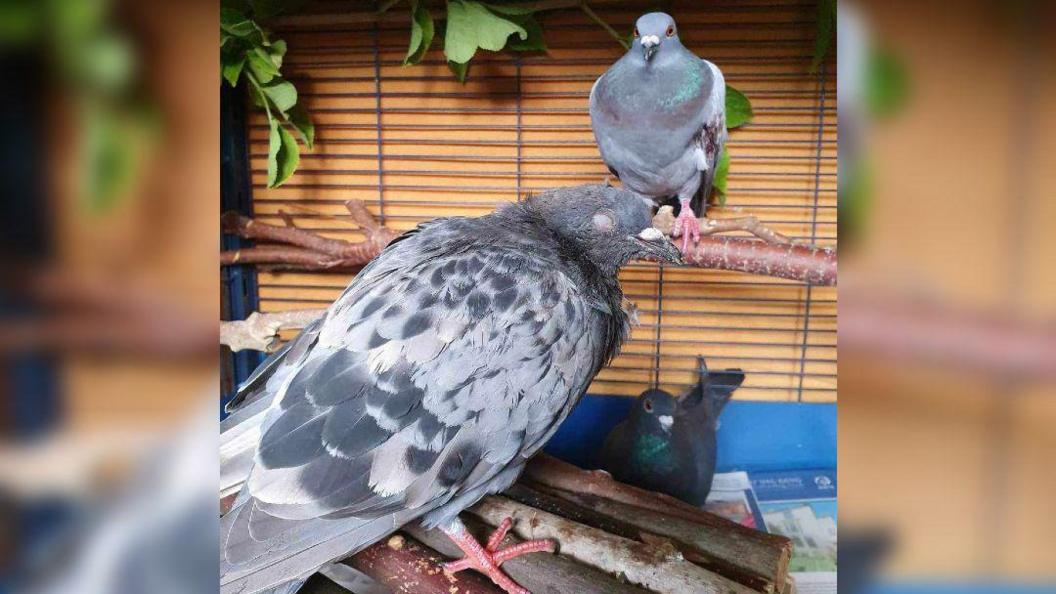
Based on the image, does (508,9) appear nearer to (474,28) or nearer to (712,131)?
(474,28)

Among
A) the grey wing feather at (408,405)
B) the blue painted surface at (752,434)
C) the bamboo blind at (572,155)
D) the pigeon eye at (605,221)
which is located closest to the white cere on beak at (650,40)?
the bamboo blind at (572,155)

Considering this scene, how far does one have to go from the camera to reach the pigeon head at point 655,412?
5.12 feet

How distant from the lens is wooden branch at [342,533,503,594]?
3.42ft

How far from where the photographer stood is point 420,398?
3.19 ft

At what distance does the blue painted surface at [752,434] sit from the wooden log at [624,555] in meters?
0.28

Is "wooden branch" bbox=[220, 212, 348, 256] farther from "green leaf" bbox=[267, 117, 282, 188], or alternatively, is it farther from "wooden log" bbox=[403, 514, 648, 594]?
"wooden log" bbox=[403, 514, 648, 594]

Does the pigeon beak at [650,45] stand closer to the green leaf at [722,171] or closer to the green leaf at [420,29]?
the green leaf at [722,171]
